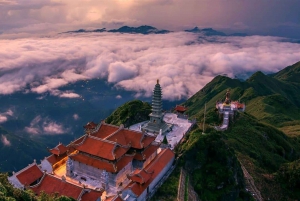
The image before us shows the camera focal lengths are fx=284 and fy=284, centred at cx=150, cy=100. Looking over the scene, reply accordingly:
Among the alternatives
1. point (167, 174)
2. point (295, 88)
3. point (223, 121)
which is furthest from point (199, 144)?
point (295, 88)

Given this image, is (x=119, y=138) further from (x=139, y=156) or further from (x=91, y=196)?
(x=91, y=196)

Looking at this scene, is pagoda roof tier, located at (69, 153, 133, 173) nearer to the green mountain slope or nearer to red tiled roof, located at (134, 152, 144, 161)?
red tiled roof, located at (134, 152, 144, 161)

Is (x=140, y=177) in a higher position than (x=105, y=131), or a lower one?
lower

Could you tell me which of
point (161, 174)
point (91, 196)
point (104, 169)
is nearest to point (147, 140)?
point (161, 174)

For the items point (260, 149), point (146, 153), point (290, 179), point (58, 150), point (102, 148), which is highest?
point (102, 148)

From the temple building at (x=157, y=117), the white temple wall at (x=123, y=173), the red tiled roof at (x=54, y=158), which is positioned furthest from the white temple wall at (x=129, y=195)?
the temple building at (x=157, y=117)

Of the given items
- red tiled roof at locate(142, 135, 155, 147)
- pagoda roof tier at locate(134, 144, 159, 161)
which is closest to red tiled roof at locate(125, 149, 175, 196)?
pagoda roof tier at locate(134, 144, 159, 161)
